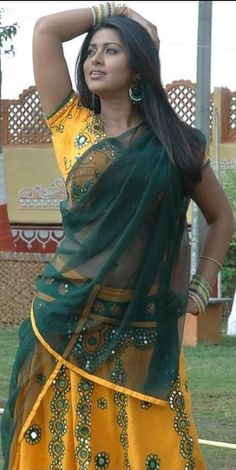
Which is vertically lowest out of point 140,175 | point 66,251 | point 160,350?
point 160,350

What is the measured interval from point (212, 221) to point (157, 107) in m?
0.36

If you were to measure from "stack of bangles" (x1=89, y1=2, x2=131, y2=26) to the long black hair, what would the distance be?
0.11 feet

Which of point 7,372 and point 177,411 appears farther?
point 7,372

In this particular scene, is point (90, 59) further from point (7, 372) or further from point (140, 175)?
point (7, 372)

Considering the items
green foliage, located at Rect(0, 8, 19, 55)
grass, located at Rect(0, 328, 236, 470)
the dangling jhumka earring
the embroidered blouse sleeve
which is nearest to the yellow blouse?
the embroidered blouse sleeve

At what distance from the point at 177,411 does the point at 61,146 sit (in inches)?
29.1

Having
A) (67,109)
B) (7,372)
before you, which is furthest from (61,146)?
(7,372)

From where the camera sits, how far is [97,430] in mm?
2871

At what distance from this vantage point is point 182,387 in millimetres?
2947

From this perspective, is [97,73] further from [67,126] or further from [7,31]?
[7,31]

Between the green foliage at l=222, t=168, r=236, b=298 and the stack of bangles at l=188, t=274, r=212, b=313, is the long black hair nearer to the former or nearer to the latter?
the stack of bangles at l=188, t=274, r=212, b=313

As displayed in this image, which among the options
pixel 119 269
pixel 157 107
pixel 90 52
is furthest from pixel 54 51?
pixel 119 269

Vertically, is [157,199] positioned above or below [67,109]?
below

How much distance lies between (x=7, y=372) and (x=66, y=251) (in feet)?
15.4
